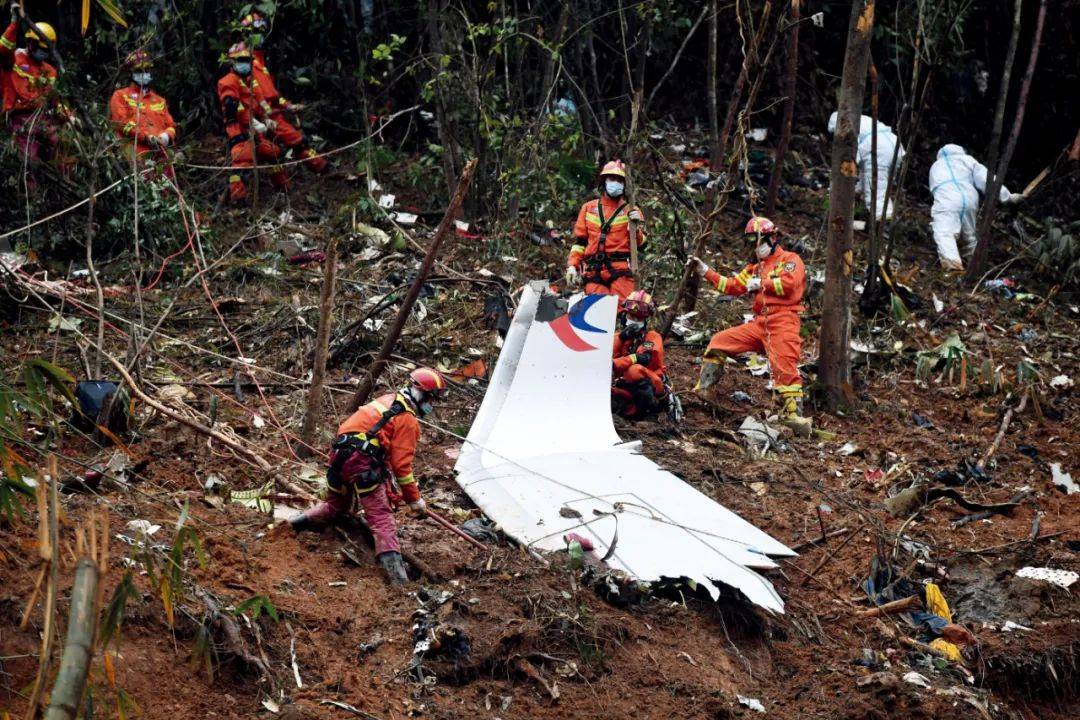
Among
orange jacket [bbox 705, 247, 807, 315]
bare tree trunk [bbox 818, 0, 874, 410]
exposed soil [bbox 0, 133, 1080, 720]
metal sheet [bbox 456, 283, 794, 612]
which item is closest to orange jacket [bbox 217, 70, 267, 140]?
exposed soil [bbox 0, 133, 1080, 720]

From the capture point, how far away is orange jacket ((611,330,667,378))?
775 cm

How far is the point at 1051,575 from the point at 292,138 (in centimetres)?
815

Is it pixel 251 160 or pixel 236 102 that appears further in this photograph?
pixel 251 160

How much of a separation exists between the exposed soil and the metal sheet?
8.4 inches

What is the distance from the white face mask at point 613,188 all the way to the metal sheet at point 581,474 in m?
1.46

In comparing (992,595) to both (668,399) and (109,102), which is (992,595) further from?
(109,102)

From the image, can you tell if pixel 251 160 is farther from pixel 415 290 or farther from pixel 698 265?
pixel 415 290

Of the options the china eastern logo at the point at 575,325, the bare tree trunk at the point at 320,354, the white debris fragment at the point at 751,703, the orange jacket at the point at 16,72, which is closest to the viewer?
the white debris fragment at the point at 751,703

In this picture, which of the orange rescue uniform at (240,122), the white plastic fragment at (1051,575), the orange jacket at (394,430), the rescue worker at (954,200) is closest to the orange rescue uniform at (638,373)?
the orange jacket at (394,430)

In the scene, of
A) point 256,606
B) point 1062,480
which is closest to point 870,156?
point 1062,480

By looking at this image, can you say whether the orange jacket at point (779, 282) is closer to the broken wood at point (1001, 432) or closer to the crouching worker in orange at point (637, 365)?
the crouching worker in orange at point (637, 365)

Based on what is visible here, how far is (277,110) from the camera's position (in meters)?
11.0

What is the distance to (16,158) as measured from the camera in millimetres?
8859

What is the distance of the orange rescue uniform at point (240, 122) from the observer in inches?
410
